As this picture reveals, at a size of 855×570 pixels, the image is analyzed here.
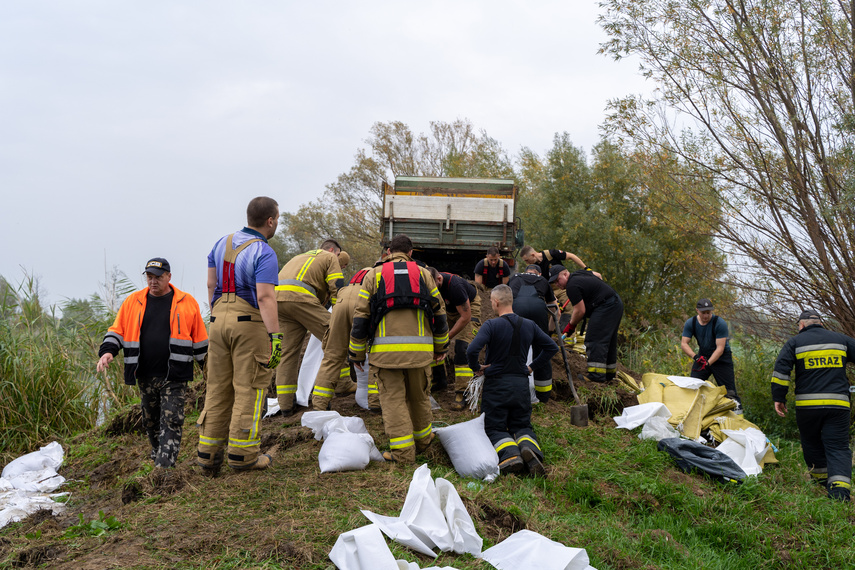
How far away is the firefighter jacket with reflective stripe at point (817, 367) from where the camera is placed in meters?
5.87

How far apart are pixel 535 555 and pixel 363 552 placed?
97 cm

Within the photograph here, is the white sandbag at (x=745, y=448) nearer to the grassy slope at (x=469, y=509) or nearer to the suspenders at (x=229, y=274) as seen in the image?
the grassy slope at (x=469, y=509)

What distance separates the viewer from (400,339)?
4836mm

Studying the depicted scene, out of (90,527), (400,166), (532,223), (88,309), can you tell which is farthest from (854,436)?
(400,166)

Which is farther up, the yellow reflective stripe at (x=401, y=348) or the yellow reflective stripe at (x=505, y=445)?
the yellow reflective stripe at (x=401, y=348)

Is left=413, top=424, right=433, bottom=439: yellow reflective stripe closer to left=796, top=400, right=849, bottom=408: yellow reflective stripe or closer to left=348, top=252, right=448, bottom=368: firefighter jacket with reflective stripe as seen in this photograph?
left=348, top=252, right=448, bottom=368: firefighter jacket with reflective stripe

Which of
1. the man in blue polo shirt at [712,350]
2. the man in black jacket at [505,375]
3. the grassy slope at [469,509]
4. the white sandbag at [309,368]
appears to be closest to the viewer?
the grassy slope at [469,509]

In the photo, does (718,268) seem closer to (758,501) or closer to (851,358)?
(851,358)

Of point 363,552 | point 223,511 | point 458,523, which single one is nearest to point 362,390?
point 223,511

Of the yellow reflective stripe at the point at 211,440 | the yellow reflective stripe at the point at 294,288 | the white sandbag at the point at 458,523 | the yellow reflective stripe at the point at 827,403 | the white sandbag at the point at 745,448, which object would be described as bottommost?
the white sandbag at the point at 745,448

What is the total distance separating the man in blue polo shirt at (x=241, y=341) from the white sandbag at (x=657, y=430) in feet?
12.6

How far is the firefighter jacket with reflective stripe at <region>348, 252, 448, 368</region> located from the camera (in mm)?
4828

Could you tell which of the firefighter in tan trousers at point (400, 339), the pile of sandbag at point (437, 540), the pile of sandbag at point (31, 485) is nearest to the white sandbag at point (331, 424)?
the firefighter in tan trousers at point (400, 339)

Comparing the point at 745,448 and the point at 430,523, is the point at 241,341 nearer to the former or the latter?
the point at 430,523
